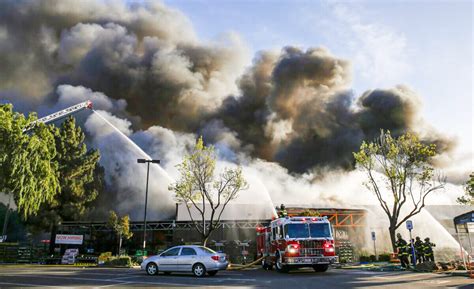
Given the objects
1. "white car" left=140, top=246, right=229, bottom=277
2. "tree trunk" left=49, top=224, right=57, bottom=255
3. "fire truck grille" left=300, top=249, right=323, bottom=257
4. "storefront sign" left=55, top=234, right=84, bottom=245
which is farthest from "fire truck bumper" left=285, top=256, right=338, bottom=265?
"tree trunk" left=49, top=224, right=57, bottom=255

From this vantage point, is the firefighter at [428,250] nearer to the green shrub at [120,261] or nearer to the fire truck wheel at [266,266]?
the fire truck wheel at [266,266]

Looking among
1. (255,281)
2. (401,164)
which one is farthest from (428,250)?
(255,281)

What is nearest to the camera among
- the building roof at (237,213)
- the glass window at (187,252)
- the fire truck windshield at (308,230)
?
the glass window at (187,252)

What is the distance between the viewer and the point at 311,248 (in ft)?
47.1

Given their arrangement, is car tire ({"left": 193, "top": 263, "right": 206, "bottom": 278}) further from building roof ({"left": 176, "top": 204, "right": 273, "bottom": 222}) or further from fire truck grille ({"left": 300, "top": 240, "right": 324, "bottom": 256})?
building roof ({"left": 176, "top": 204, "right": 273, "bottom": 222})

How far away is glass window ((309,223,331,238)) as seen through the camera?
14.6 meters

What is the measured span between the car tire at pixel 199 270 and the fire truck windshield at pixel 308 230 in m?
3.80

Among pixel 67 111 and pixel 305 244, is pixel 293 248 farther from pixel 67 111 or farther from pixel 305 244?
pixel 67 111

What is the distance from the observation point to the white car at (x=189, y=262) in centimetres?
1395

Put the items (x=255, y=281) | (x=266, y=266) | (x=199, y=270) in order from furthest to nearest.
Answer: (x=266, y=266) → (x=199, y=270) → (x=255, y=281)

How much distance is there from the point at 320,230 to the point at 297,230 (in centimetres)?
99

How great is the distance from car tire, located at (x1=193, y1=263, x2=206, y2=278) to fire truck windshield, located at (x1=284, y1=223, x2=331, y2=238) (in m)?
3.80

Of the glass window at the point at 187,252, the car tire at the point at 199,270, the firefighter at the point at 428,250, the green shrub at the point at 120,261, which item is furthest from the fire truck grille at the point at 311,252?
the green shrub at the point at 120,261

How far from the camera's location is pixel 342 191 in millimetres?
58250
